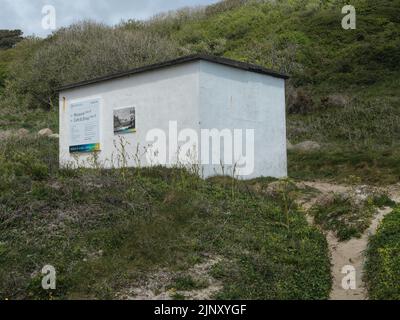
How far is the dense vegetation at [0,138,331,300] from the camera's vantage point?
685cm

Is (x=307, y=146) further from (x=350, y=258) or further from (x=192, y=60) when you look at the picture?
(x=350, y=258)

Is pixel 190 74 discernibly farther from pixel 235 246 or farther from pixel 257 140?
pixel 235 246

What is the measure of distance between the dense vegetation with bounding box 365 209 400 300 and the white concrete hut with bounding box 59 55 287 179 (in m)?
4.63

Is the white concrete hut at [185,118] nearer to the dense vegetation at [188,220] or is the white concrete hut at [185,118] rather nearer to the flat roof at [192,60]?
the flat roof at [192,60]

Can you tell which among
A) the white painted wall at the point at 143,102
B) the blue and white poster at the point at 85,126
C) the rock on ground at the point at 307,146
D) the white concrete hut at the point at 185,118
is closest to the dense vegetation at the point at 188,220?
the rock on ground at the point at 307,146

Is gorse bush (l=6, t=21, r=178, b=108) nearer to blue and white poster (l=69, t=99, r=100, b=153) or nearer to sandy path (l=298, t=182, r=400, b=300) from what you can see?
blue and white poster (l=69, t=99, r=100, b=153)

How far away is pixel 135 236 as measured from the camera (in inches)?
309

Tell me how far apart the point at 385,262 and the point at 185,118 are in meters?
7.25

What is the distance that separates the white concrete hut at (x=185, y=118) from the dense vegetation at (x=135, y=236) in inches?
104

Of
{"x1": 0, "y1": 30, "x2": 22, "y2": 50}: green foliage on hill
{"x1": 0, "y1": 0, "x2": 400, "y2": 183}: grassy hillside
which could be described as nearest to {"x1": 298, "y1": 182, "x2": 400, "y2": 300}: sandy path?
{"x1": 0, "y1": 0, "x2": 400, "y2": 183}: grassy hillside

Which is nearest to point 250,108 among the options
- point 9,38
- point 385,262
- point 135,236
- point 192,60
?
point 192,60

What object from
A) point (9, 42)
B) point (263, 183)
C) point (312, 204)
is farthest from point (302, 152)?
point (9, 42)

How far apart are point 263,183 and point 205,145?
1.69 m

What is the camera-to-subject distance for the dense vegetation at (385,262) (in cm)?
667
